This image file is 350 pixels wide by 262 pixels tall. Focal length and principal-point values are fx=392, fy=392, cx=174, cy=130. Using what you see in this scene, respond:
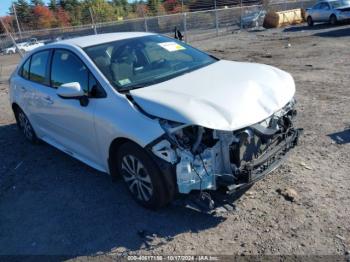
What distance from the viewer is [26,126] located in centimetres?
647

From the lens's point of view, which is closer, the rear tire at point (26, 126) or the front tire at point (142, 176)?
the front tire at point (142, 176)

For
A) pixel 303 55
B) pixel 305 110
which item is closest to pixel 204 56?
pixel 305 110

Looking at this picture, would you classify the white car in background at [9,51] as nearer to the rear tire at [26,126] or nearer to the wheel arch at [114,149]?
the rear tire at [26,126]

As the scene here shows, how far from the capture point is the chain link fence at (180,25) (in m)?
26.3

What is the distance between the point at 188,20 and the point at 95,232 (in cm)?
2498

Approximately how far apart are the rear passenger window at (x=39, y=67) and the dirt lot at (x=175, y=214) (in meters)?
1.17

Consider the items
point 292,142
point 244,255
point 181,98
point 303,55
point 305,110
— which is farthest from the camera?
point 303,55

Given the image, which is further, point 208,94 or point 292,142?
point 292,142

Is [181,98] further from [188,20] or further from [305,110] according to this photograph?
[188,20]

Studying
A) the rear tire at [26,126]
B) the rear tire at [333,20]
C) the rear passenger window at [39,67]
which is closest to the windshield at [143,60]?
the rear passenger window at [39,67]

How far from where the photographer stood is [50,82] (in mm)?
5168

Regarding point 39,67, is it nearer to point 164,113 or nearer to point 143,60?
point 143,60

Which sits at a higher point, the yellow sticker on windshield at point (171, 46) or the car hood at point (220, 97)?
the yellow sticker on windshield at point (171, 46)

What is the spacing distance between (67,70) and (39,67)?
1.00 m
